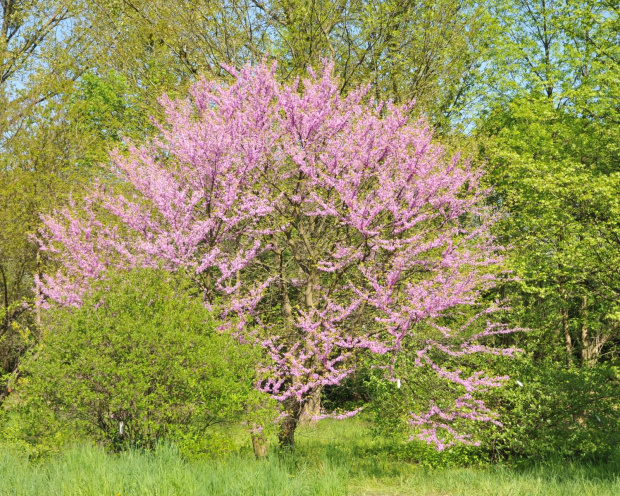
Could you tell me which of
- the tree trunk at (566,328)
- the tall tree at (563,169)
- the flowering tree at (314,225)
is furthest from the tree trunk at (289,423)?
the tree trunk at (566,328)

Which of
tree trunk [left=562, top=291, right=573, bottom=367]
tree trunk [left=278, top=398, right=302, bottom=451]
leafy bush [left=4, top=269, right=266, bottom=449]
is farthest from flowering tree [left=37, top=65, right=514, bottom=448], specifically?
tree trunk [left=562, top=291, right=573, bottom=367]

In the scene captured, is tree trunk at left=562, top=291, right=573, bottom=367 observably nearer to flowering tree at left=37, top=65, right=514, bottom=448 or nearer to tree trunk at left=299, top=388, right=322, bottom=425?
flowering tree at left=37, top=65, right=514, bottom=448

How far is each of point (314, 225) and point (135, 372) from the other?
195 inches

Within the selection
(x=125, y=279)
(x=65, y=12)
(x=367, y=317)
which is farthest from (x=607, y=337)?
(x=65, y=12)

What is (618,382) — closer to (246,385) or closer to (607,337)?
(607,337)

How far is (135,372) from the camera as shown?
6.70 metres

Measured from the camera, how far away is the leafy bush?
21.9ft

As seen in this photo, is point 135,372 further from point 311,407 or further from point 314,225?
point 311,407

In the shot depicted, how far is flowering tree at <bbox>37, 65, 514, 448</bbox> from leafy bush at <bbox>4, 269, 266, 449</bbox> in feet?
3.35

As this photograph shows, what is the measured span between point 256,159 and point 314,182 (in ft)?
3.70

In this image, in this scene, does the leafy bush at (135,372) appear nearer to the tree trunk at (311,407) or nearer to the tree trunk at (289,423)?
the tree trunk at (289,423)

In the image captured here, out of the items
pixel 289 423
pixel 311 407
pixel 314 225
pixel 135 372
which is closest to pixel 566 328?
pixel 311 407

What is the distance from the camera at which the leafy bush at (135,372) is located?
669 cm

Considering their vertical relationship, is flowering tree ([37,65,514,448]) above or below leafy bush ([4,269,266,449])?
above
